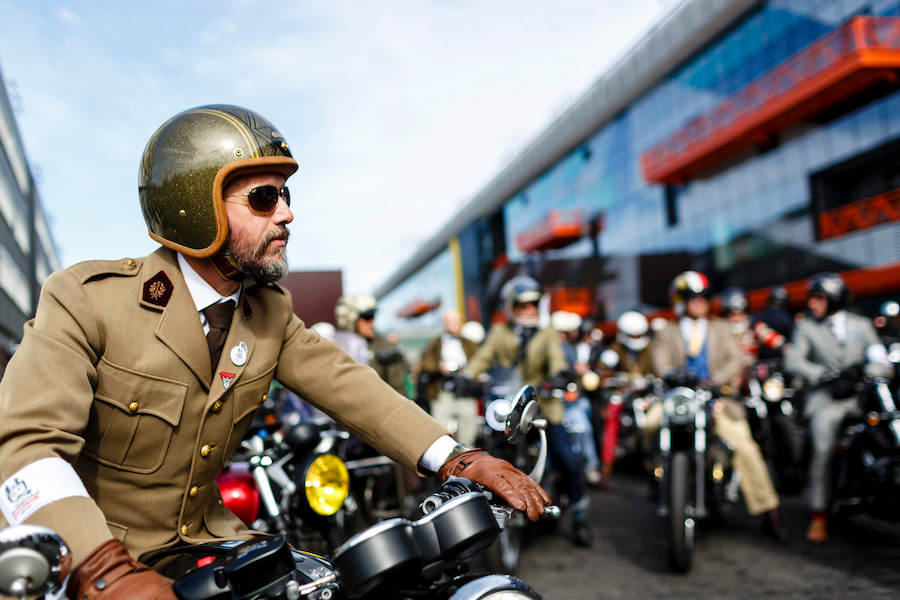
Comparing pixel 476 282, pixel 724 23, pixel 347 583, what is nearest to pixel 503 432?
pixel 347 583

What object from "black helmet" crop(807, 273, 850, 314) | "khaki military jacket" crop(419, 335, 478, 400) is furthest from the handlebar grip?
Answer: "khaki military jacket" crop(419, 335, 478, 400)

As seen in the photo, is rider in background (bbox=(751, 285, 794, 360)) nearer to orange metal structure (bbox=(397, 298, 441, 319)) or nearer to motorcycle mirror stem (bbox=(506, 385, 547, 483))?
motorcycle mirror stem (bbox=(506, 385, 547, 483))

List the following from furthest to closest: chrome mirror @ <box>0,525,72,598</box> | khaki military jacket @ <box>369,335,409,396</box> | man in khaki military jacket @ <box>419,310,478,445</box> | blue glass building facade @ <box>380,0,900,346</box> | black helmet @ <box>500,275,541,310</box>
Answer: blue glass building facade @ <box>380,0,900,346</box>
man in khaki military jacket @ <box>419,310,478,445</box>
khaki military jacket @ <box>369,335,409,396</box>
black helmet @ <box>500,275,541,310</box>
chrome mirror @ <box>0,525,72,598</box>

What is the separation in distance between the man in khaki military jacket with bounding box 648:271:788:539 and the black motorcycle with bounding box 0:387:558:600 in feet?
14.6

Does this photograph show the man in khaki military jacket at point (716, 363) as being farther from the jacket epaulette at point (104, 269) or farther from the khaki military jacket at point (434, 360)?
the jacket epaulette at point (104, 269)

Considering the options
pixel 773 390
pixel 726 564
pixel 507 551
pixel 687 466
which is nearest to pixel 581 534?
pixel 507 551

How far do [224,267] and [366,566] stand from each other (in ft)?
3.28

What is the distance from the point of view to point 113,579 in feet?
3.82

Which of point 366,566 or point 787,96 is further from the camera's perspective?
point 787,96

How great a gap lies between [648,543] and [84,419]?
518 centimetres

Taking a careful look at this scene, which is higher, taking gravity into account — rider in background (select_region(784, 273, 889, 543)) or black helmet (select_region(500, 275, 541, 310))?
black helmet (select_region(500, 275, 541, 310))

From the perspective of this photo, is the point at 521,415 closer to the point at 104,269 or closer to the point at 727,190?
the point at 104,269

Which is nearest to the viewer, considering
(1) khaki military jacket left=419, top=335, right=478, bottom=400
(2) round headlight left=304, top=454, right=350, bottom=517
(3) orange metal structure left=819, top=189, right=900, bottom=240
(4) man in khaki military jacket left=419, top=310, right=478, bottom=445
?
(2) round headlight left=304, top=454, right=350, bottom=517

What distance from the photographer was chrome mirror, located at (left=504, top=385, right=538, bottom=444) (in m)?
1.62
